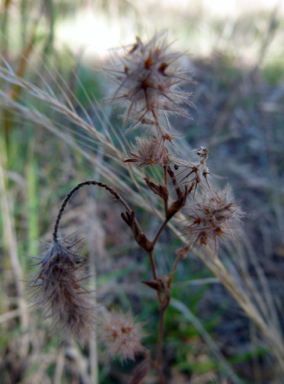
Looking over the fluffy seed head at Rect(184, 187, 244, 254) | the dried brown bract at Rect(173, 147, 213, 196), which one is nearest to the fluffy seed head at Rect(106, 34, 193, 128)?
the dried brown bract at Rect(173, 147, 213, 196)

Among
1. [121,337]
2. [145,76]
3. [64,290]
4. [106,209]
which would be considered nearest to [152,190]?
[145,76]

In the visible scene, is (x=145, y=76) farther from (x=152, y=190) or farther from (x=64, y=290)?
(x=64, y=290)

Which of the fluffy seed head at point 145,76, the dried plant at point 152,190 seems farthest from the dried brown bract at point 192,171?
the fluffy seed head at point 145,76

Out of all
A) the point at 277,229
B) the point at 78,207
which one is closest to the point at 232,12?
the point at 277,229

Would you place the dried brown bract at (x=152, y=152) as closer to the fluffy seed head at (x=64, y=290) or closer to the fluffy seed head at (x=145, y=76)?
the fluffy seed head at (x=145, y=76)

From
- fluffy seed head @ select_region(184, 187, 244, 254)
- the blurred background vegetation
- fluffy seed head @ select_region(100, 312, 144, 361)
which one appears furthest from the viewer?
the blurred background vegetation

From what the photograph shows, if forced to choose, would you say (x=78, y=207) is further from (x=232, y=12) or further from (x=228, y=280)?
(x=232, y=12)

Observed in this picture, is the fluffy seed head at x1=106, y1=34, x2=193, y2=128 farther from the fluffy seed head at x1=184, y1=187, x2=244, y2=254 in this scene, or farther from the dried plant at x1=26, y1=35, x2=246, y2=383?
the fluffy seed head at x1=184, y1=187, x2=244, y2=254
